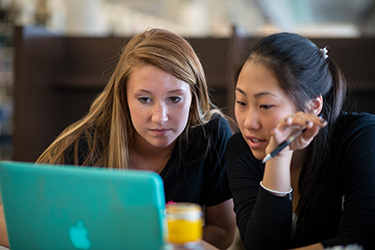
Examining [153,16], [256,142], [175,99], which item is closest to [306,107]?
[256,142]

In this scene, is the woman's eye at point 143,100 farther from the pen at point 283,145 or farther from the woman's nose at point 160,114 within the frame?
the pen at point 283,145

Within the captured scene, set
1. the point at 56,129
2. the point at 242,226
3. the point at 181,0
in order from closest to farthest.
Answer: the point at 242,226 → the point at 56,129 → the point at 181,0

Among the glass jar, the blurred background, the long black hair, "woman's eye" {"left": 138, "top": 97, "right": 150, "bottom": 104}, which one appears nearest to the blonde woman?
"woman's eye" {"left": 138, "top": 97, "right": 150, "bottom": 104}

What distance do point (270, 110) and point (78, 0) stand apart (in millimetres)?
4547

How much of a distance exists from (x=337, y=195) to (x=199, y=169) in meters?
0.50

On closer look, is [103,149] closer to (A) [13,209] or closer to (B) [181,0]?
(A) [13,209]

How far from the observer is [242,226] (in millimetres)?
1097

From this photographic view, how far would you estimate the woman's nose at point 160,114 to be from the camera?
50.4 inches

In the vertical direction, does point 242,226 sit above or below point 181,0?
below

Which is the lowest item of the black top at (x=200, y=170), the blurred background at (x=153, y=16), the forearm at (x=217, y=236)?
the forearm at (x=217, y=236)

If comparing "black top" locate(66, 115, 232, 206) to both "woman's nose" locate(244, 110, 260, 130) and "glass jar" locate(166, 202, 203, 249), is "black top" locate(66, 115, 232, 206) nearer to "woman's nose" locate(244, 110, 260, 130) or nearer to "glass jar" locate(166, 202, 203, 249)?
"woman's nose" locate(244, 110, 260, 130)

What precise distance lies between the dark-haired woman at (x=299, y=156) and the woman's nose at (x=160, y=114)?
9.4 inches

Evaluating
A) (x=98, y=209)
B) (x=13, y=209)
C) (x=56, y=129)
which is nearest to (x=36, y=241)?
(x=13, y=209)

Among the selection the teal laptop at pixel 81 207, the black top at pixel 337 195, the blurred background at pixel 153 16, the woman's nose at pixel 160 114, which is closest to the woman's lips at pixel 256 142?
the black top at pixel 337 195
